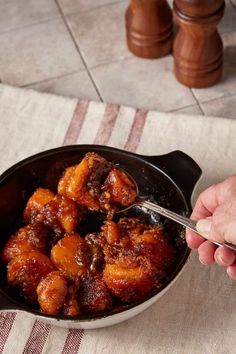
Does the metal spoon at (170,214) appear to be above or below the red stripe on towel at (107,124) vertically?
above

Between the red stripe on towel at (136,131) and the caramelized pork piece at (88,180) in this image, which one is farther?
the red stripe on towel at (136,131)

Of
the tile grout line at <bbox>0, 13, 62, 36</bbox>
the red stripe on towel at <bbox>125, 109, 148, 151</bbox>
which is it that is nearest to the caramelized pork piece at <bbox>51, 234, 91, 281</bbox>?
the red stripe on towel at <bbox>125, 109, 148, 151</bbox>

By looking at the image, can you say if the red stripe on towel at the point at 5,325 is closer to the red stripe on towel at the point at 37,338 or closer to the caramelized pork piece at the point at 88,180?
the red stripe on towel at the point at 37,338

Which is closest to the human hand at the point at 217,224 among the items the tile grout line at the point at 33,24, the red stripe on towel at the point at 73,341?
the red stripe on towel at the point at 73,341

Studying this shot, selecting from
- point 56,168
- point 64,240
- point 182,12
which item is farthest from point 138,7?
point 64,240

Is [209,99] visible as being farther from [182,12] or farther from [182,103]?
[182,12]

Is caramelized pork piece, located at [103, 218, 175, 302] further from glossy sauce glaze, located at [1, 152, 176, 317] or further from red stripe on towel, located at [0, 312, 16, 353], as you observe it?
red stripe on towel, located at [0, 312, 16, 353]
